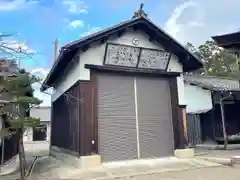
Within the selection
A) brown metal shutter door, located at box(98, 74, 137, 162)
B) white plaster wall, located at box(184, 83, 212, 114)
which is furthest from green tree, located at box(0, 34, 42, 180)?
white plaster wall, located at box(184, 83, 212, 114)

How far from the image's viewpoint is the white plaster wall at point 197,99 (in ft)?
61.7

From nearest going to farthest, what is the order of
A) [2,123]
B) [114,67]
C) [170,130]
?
[2,123]
[114,67]
[170,130]

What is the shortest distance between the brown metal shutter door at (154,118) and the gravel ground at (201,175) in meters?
2.39

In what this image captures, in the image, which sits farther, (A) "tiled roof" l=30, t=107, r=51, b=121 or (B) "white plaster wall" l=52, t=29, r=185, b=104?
(A) "tiled roof" l=30, t=107, r=51, b=121

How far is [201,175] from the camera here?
810 centimetres

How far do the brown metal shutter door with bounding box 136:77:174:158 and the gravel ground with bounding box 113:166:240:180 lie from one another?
239 centimetres

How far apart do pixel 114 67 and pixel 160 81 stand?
223 centimetres

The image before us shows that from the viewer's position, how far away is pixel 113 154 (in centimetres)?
1030

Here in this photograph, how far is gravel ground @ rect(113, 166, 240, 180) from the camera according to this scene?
25.5 ft

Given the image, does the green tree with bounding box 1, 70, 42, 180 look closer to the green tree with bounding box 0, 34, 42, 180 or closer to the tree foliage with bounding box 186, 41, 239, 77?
the green tree with bounding box 0, 34, 42, 180

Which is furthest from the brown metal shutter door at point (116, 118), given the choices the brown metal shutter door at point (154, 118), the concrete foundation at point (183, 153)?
the concrete foundation at point (183, 153)

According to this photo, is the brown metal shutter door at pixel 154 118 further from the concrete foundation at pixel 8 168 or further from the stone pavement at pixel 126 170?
the concrete foundation at pixel 8 168

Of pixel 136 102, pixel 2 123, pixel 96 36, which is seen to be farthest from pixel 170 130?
pixel 2 123

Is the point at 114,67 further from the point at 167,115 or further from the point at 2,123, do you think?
the point at 2,123
